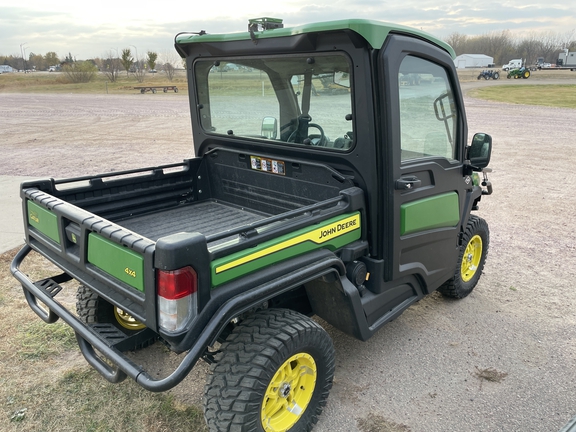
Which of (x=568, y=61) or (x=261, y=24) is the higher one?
(x=568, y=61)

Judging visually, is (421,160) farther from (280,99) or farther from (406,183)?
(280,99)

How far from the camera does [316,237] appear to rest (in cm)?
265

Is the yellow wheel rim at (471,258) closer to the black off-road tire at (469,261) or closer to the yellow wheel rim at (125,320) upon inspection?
the black off-road tire at (469,261)

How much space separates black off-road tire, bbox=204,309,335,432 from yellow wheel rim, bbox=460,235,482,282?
1979 millimetres

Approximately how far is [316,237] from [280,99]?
1269 mm

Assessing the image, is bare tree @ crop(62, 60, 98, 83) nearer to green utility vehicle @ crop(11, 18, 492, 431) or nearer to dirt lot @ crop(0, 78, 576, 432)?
dirt lot @ crop(0, 78, 576, 432)

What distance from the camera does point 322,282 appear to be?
113 inches

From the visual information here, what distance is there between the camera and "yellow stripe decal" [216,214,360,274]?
2295 mm

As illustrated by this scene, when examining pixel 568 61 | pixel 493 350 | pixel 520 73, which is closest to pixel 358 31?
pixel 493 350

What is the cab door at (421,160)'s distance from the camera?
2.83 meters

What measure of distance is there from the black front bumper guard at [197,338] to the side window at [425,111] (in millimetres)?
974

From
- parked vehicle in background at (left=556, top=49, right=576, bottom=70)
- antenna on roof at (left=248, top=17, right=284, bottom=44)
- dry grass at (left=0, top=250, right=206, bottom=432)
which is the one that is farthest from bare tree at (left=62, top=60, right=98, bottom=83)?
parked vehicle in background at (left=556, top=49, right=576, bottom=70)

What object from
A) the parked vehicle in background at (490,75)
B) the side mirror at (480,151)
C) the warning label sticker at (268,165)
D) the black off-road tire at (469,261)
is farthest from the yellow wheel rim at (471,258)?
the parked vehicle in background at (490,75)

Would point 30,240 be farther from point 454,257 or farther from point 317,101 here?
point 454,257
